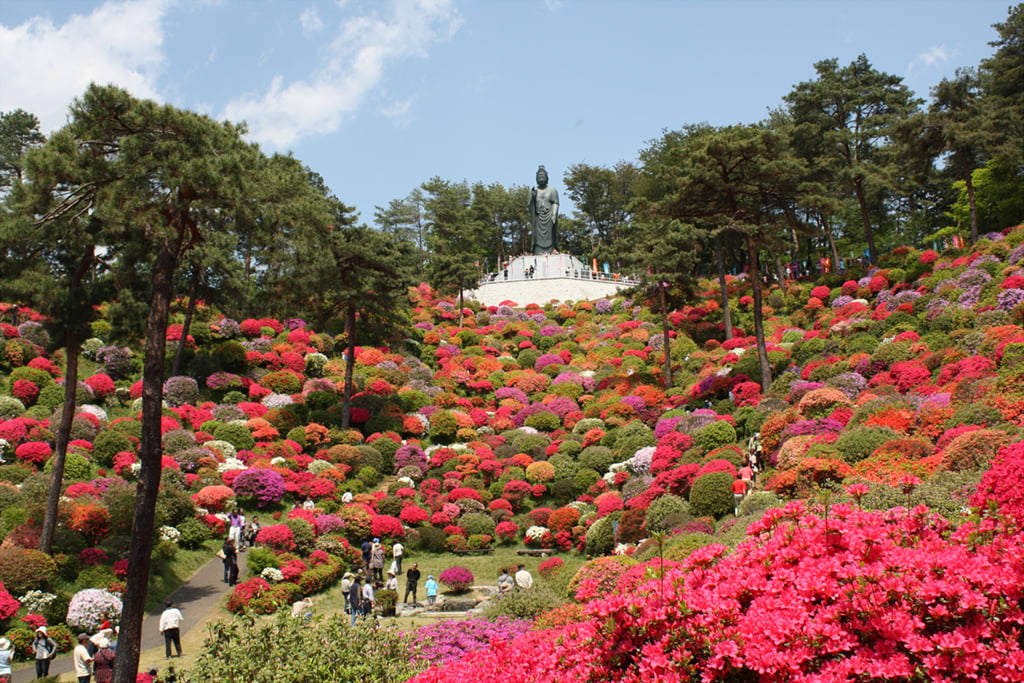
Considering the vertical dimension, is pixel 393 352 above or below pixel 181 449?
above

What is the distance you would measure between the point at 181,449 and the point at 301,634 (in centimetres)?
1811

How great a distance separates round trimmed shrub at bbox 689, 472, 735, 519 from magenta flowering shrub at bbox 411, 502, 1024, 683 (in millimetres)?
12362

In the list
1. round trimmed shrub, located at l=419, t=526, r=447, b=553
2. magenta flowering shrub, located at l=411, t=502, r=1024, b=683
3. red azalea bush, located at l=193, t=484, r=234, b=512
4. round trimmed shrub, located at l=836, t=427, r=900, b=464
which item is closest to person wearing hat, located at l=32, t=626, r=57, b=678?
magenta flowering shrub, located at l=411, t=502, r=1024, b=683

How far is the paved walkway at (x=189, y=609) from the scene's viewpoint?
13930 millimetres

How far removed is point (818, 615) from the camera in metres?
6.14

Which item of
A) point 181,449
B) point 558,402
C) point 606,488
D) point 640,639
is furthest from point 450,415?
point 640,639

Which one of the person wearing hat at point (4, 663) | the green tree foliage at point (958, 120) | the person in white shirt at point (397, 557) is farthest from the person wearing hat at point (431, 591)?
the green tree foliage at point (958, 120)

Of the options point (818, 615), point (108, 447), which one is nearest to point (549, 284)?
point (108, 447)

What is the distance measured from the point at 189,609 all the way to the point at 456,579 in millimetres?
6135

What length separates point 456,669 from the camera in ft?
25.2

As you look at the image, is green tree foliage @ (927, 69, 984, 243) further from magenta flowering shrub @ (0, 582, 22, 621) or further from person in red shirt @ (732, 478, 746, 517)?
magenta flowering shrub @ (0, 582, 22, 621)

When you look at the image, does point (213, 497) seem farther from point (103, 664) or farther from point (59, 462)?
point (103, 664)

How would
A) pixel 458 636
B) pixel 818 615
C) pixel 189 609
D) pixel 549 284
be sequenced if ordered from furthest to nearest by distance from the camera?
pixel 549 284 → pixel 189 609 → pixel 458 636 → pixel 818 615

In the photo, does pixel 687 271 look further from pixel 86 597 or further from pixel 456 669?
pixel 456 669
